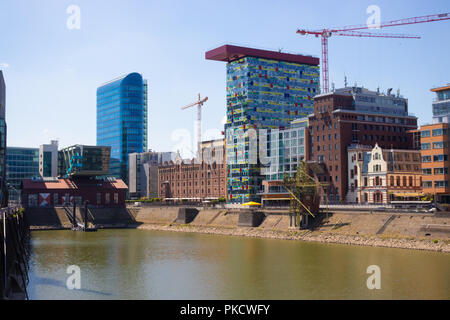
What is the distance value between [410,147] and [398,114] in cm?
1061

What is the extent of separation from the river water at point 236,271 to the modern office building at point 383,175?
130 ft

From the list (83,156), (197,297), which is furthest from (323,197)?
(197,297)

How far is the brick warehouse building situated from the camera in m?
150

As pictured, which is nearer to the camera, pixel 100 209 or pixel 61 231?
pixel 61 231

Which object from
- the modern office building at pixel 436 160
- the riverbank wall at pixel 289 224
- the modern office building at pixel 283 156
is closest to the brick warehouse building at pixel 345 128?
the modern office building at pixel 283 156

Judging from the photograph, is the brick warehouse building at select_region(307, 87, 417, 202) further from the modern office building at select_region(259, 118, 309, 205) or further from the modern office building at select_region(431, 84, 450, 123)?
the modern office building at select_region(431, 84, 450, 123)

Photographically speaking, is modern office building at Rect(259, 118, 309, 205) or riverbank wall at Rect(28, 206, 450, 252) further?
modern office building at Rect(259, 118, 309, 205)

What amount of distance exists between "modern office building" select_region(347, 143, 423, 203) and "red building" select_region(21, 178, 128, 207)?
274 feet

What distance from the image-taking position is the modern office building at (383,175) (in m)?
136

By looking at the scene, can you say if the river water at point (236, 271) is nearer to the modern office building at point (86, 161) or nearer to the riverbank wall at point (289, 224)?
the riverbank wall at point (289, 224)

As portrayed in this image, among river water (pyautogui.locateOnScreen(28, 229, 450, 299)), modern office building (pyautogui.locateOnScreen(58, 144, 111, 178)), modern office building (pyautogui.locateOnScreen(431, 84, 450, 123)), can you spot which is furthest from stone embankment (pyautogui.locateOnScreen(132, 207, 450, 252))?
modern office building (pyautogui.locateOnScreen(58, 144, 111, 178))
